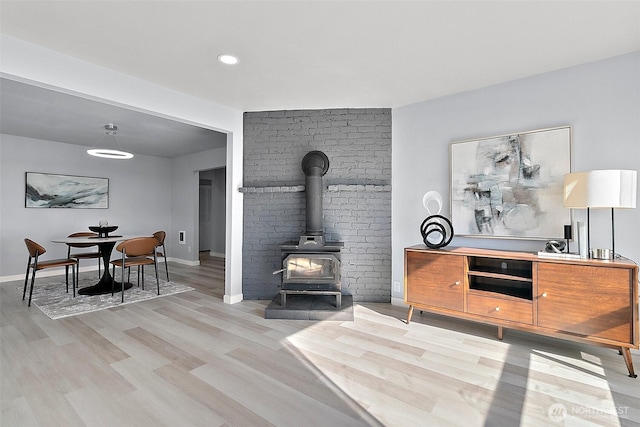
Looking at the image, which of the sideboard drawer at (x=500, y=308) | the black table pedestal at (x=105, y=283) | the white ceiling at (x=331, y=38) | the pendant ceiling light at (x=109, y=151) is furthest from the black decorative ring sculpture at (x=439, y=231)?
the pendant ceiling light at (x=109, y=151)

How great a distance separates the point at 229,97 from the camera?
3.29 meters

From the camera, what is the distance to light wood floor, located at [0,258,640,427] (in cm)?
160

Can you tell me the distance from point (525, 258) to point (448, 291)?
2.27ft

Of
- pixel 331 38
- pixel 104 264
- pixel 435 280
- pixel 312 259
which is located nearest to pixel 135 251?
pixel 104 264

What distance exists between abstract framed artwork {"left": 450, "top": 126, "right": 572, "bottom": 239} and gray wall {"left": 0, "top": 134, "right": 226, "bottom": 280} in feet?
14.7

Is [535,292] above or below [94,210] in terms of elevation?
below

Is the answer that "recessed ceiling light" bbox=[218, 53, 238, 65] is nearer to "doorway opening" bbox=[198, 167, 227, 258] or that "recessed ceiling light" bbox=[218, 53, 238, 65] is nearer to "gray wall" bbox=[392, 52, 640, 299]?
"gray wall" bbox=[392, 52, 640, 299]

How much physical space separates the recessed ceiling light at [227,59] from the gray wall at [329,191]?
1255mm

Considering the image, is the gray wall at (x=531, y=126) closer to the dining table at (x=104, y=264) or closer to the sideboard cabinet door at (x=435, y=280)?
the sideboard cabinet door at (x=435, y=280)

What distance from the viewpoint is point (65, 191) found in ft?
17.8

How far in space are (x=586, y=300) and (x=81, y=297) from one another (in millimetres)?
5418

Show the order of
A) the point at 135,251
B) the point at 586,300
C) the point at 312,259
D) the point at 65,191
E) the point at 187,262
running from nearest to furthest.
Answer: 1. the point at 586,300
2. the point at 312,259
3. the point at 135,251
4. the point at 65,191
5. the point at 187,262

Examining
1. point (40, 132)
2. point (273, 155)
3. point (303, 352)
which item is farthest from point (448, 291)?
point (40, 132)

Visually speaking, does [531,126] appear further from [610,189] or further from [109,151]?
[109,151]
